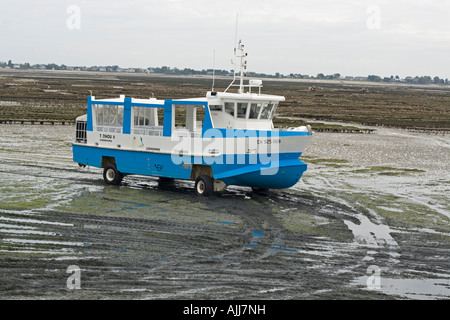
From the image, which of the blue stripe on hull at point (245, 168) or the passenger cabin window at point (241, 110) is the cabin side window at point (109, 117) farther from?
the passenger cabin window at point (241, 110)

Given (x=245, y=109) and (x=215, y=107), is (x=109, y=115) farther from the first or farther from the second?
(x=245, y=109)

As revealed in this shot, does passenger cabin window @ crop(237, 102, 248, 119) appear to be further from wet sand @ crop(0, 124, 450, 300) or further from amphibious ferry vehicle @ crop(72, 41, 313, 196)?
wet sand @ crop(0, 124, 450, 300)

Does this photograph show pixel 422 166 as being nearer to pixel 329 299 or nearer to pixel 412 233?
pixel 412 233

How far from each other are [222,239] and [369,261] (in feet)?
12.2

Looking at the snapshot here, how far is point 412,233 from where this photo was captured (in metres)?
17.3

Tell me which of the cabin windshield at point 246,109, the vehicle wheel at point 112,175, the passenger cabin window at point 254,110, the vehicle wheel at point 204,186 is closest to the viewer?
the vehicle wheel at point 204,186

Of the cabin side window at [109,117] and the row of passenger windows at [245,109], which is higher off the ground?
the row of passenger windows at [245,109]

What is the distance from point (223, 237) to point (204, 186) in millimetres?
5458

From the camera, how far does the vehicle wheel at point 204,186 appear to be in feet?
71.5

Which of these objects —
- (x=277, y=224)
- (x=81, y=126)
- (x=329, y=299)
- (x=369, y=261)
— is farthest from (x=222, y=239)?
(x=81, y=126)

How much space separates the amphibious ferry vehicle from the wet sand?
79cm

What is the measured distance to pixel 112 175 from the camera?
80.1ft

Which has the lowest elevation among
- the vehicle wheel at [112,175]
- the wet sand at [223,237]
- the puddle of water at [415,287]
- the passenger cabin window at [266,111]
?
the puddle of water at [415,287]

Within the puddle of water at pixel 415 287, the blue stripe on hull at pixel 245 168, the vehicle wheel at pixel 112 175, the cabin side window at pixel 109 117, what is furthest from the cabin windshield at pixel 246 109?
the puddle of water at pixel 415 287
